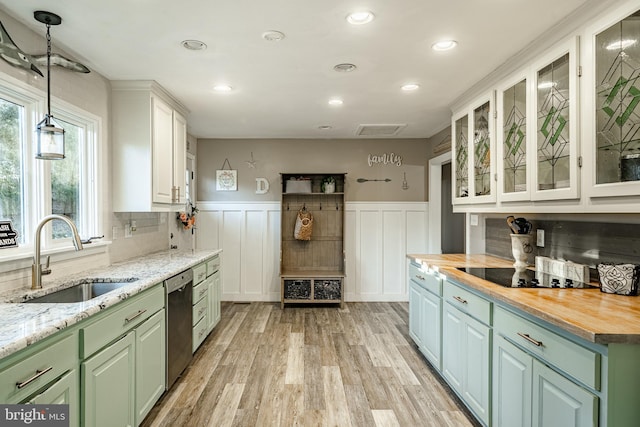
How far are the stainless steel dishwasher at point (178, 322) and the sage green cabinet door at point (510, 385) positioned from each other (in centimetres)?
216

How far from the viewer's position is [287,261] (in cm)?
533

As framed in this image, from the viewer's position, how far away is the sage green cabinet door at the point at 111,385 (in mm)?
1650

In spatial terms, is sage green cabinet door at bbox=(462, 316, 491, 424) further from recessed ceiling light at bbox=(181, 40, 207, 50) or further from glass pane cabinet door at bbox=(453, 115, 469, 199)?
recessed ceiling light at bbox=(181, 40, 207, 50)

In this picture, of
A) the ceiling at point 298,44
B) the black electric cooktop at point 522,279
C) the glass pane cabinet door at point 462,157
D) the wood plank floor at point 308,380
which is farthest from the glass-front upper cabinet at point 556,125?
the wood plank floor at point 308,380

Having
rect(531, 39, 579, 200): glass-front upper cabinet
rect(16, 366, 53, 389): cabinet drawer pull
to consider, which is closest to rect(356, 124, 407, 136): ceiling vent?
rect(531, 39, 579, 200): glass-front upper cabinet

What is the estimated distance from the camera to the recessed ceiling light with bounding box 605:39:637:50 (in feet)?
5.38

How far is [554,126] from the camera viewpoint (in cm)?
212

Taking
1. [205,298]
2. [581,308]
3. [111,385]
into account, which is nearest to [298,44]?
[581,308]

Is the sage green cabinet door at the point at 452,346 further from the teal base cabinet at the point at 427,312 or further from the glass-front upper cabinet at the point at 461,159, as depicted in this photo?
the glass-front upper cabinet at the point at 461,159

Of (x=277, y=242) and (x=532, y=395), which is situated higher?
(x=277, y=242)

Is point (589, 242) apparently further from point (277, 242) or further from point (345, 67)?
point (277, 242)

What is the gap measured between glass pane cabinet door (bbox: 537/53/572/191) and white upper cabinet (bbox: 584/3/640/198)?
156mm

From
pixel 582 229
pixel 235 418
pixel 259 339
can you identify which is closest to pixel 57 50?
pixel 235 418

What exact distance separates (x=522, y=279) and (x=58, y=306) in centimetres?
256
